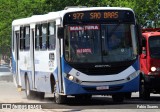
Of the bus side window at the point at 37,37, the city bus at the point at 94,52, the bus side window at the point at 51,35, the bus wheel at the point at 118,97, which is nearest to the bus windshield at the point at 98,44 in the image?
the city bus at the point at 94,52

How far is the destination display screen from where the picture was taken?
18.2 meters

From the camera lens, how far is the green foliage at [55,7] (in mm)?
46062

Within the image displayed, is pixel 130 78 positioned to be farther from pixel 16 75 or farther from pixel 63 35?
pixel 16 75

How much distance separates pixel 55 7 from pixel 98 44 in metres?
32.3

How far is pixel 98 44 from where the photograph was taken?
708 inches

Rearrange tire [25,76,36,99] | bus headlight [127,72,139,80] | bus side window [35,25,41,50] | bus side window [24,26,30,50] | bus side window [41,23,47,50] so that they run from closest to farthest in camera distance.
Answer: bus headlight [127,72,139,80], bus side window [41,23,47,50], bus side window [35,25,41,50], bus side window [24,26,30,50], tire [25,76,36,99]

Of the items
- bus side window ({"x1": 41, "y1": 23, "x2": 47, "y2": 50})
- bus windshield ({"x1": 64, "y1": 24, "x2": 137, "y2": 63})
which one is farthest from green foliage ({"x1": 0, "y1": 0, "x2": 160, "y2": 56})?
bus windshield ({"x1": 64, "y1": 24, "x2": 137, "y2": 63})

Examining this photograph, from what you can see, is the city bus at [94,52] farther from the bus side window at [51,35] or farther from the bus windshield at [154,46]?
the bus windshield at [154,46]

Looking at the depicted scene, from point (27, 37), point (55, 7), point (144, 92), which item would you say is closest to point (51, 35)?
point (27, 37)

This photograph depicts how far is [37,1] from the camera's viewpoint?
51.6 meters

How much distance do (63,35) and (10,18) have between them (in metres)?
44.1

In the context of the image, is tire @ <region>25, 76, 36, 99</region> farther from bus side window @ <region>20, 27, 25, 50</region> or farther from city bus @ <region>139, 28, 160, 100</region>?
city bus @ <region>139, 28, 160, 100</region>

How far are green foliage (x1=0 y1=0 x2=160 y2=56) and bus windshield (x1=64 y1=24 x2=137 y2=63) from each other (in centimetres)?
2711

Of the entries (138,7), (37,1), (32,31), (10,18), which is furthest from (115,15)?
(10,18)
